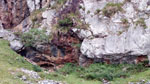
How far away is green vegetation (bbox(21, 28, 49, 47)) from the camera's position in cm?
2688

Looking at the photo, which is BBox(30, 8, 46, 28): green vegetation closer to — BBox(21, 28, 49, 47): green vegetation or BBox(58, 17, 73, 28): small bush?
BBox(21, 28, 49, 47): green vegetation

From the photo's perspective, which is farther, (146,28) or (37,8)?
(37,8)

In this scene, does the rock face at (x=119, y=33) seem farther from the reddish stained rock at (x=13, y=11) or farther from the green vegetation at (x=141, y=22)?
the reddish stained rock at (x=13, y=11)

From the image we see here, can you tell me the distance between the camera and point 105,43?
25.6 m

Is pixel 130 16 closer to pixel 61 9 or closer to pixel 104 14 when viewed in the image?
pixel 104 14

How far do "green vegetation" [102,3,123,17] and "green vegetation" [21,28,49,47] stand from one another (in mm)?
9083

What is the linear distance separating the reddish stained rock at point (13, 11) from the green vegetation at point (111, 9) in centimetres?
1763

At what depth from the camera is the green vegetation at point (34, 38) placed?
2688cm

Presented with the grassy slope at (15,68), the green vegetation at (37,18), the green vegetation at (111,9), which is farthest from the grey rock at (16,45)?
the green vegetation at (111,9)

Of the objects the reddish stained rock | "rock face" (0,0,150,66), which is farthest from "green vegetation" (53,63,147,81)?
the reddish stained rock

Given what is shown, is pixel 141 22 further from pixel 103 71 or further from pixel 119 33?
pixel 103 71

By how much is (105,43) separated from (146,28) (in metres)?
5.55

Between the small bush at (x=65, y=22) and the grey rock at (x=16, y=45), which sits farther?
the grey rock at (x=16, y=45)

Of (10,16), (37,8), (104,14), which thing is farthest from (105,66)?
(10,16)
